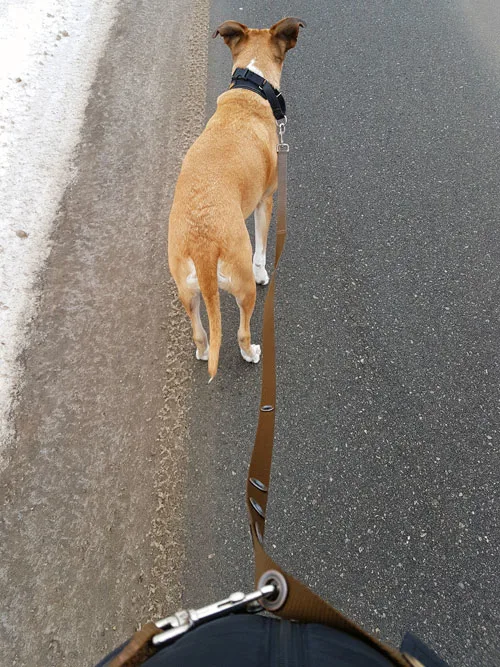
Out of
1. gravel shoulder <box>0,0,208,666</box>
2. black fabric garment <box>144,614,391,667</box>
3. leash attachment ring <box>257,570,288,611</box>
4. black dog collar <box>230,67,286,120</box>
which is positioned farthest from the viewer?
black dog collar <box>230,67,286,120</box>

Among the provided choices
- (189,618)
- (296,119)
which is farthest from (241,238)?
(296,119)

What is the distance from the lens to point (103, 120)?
409 cm

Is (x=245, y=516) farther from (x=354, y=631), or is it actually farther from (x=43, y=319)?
(x=43, y=319)

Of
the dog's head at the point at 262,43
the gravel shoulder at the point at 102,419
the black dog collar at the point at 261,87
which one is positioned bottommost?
the gravel shoulder at the point at 102,419

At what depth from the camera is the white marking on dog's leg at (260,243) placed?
304 cm

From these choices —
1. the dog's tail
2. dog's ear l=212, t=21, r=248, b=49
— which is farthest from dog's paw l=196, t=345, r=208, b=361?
dog's ear l=212, t=21, r=248, b=49

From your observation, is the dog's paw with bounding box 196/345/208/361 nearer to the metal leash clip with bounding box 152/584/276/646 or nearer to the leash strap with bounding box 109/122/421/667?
the leash strap with bounding box 109/122/421/667

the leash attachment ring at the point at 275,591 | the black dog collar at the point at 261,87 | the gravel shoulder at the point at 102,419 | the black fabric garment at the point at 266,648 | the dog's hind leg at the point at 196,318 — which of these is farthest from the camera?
the black dog collar at the point at 261,87

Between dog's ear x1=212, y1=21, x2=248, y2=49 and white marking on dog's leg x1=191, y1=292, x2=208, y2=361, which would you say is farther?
dog's ear x1=212, y1=21, x2=248, y2=49

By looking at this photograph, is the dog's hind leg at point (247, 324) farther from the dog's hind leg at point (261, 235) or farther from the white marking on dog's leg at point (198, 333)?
the dog's hind leg at point (261, 235)

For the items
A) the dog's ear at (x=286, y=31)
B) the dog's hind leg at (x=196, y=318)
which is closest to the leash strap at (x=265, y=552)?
the dog's hind leg at (x=196, y=318)

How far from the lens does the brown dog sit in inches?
84.7

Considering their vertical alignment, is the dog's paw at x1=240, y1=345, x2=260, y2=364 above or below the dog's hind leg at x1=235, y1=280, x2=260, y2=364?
below

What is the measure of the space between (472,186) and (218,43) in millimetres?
3233
